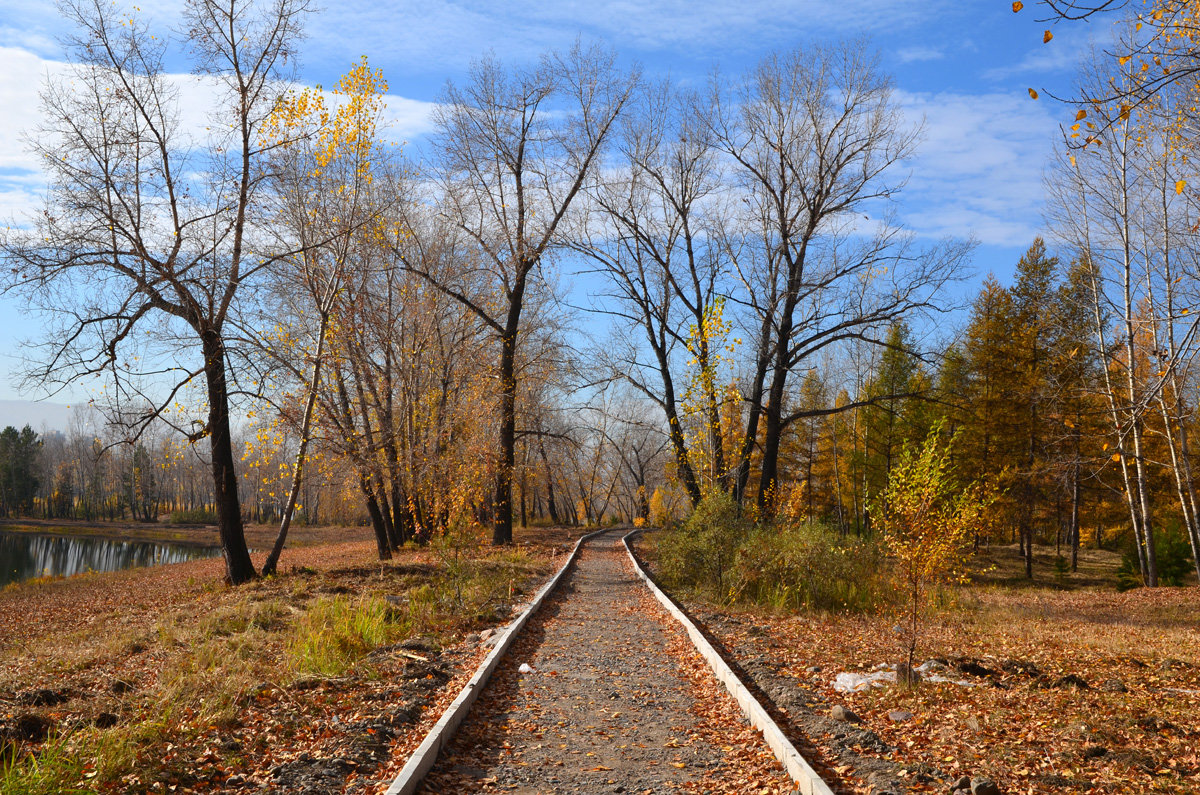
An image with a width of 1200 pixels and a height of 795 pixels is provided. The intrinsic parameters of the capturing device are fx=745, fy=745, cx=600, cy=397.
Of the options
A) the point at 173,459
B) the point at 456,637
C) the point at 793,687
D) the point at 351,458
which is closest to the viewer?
the point at 793,687

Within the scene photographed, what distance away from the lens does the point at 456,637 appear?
10039mm

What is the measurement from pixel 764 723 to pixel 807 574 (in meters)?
7.53

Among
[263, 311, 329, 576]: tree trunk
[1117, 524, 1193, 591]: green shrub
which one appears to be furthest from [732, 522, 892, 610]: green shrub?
[1117, 524, 1193, 591]: green shrub

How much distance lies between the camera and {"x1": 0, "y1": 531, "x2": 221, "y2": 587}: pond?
121ft

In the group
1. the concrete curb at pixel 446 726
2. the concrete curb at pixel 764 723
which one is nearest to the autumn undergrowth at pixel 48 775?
the concrete curb at pixel 446 726

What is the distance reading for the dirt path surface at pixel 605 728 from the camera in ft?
17.1

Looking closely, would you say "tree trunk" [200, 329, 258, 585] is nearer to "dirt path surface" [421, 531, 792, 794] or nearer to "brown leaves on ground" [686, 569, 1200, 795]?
"dirt path surface" [421, 531, 792, 794]

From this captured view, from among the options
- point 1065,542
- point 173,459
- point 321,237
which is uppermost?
point 321,237

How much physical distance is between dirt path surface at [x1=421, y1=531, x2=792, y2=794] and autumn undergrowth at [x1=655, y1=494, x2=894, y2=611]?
11.9 ft

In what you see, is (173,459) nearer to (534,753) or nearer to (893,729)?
(534,753)

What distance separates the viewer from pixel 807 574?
43.3ft

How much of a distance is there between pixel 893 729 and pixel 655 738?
196 cm

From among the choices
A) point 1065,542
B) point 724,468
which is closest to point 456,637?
point 724,468

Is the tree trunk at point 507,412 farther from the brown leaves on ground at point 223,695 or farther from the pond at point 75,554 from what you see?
the pond at point 75,554
